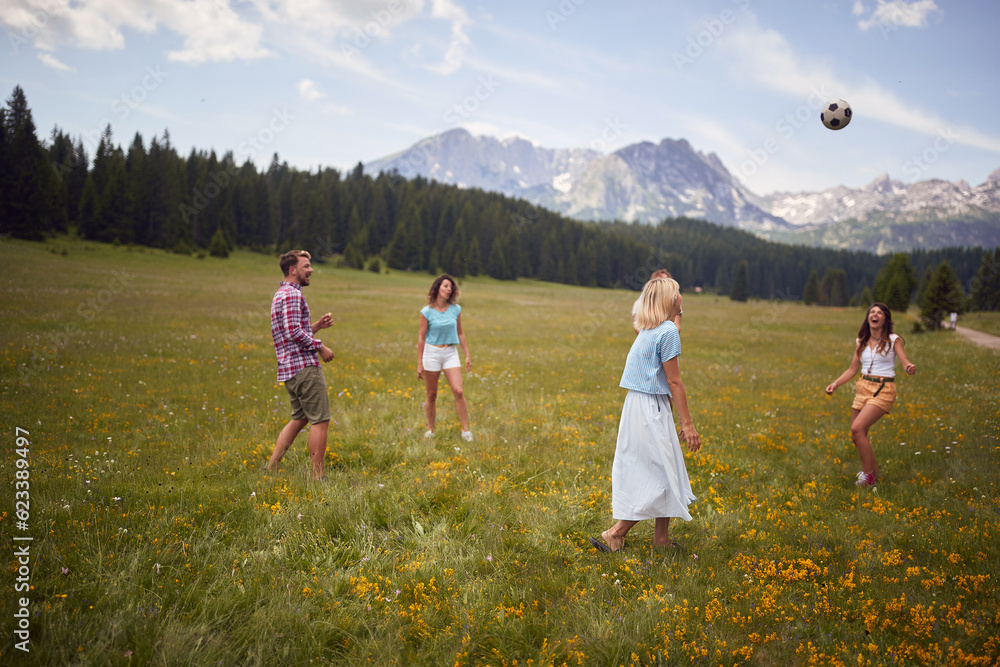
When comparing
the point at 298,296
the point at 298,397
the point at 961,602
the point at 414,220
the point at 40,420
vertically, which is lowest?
the point at 40,420

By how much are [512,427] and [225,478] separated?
5.04 m

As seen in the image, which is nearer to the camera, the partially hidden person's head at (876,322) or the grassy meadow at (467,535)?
the grassy meadow at (467,535)

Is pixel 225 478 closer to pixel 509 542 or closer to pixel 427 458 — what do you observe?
pixel 427 458

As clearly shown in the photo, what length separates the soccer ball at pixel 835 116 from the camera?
7535 millimetres

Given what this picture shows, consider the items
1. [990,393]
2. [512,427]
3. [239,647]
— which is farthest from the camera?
[990,393]

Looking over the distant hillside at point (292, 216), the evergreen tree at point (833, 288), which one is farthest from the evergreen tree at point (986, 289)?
the distant hillside at point (292, 216)

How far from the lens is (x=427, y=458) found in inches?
299

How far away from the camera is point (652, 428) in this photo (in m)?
4.95

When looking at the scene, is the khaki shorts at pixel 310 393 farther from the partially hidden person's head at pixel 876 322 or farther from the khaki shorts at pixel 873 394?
the partially hidden person's head at pixel 876 322

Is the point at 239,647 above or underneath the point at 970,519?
underneath

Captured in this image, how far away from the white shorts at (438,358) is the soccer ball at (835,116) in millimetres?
7341

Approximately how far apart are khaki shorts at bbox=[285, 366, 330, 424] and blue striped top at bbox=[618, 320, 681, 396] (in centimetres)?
409

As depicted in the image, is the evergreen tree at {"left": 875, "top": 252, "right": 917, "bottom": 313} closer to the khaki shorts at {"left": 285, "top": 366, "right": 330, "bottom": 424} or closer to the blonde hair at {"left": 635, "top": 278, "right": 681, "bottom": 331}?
the blonde hair at {"left": 635, "top": 278, "right": 681, "bottom": 331}

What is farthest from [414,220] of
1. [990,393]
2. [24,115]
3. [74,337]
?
[990,393]
